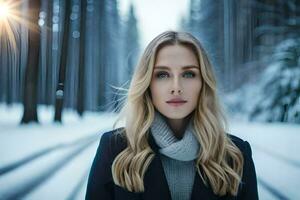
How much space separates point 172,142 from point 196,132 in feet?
0.33

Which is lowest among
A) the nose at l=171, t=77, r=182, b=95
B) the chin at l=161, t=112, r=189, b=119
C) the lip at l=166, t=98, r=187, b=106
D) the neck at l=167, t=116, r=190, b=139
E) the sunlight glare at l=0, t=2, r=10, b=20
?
the neck at l=167, t=116, r=190, b=139

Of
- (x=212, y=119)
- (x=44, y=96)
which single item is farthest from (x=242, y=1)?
(x=44, y=96)

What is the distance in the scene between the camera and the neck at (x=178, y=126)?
135 cm

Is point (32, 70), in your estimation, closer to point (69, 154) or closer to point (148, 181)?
point (69, 154)

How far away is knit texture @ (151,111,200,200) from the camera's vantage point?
1.26 m

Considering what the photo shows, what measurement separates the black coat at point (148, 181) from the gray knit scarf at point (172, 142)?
40mm

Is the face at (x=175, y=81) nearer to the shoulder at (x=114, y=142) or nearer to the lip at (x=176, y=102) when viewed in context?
the lip at (x=176, y=102)

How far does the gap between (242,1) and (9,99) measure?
125 cm

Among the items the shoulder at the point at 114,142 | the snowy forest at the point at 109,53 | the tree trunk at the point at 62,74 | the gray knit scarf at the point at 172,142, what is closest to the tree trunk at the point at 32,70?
the snowy forest at the point at 109,53

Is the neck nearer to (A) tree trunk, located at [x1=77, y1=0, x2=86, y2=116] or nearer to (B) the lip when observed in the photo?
(B) the lip

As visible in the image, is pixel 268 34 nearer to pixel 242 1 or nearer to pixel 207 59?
pixel 242 1

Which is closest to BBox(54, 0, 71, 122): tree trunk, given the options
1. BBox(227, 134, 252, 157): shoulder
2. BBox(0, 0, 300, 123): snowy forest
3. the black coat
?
BBox(0, 0, 300, 123): snowy forest

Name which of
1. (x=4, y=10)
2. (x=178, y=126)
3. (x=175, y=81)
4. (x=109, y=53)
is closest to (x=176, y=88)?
(x=175, y=81)

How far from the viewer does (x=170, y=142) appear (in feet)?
4.16
